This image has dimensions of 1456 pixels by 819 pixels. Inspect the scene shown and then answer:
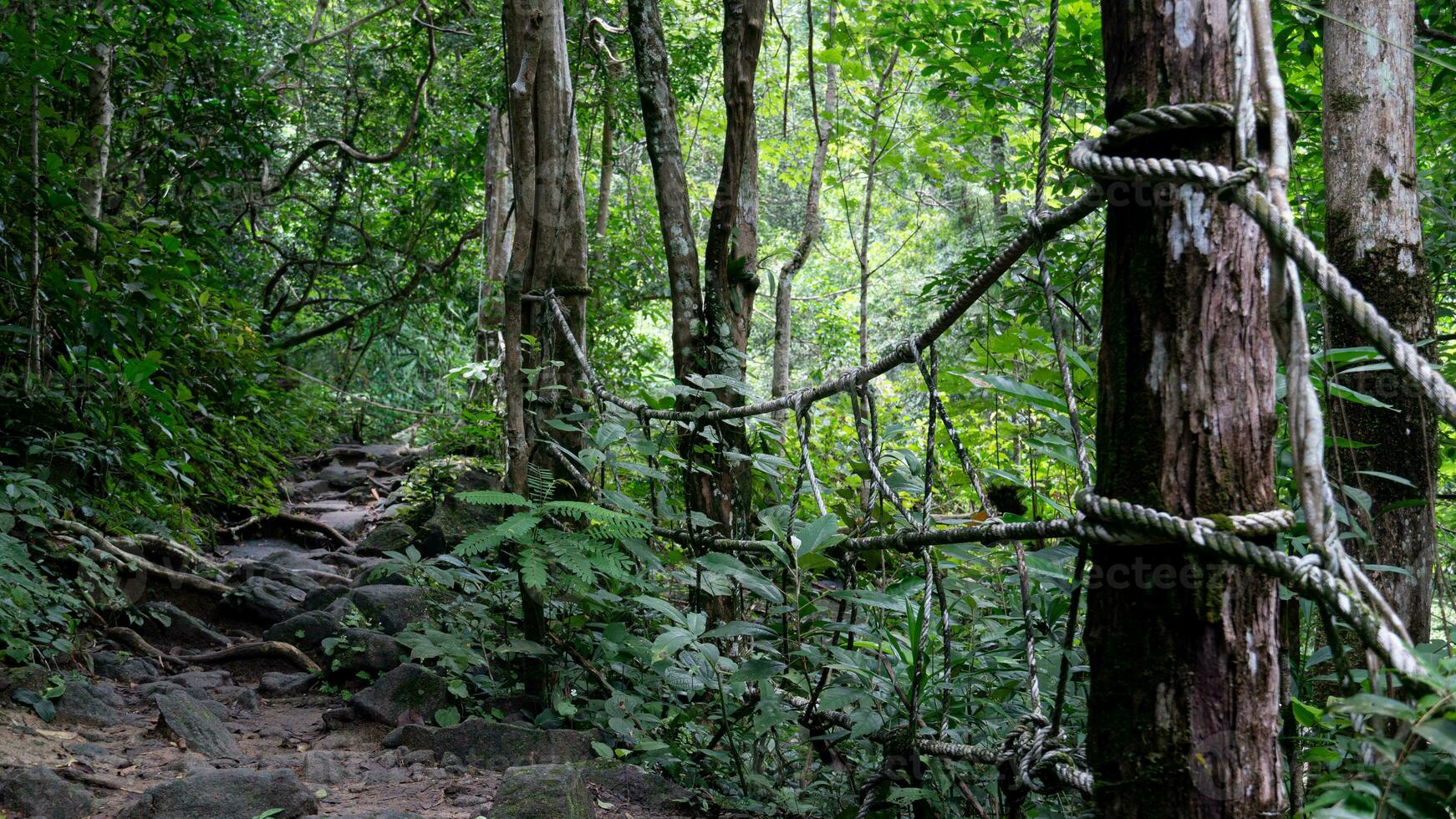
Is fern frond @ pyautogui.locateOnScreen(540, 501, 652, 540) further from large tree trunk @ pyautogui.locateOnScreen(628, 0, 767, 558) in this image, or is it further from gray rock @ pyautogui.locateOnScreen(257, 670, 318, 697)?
gray rock @ pyautogui.locateOnScreen(257, 670, 318, 697)

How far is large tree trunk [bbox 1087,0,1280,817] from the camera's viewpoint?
96 centimetres

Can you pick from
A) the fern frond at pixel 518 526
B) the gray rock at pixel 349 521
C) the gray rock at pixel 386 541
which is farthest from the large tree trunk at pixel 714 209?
the gray rock at pixel 349 521

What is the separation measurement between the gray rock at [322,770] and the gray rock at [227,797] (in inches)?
11.0

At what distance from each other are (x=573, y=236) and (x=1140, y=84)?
230cm

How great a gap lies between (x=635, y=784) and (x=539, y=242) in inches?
66.1

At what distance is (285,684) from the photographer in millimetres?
3150

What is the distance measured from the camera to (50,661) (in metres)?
2.80

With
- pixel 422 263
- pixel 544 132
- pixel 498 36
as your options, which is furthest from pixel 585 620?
pixel 422 263

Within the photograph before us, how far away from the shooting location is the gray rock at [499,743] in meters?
2.45

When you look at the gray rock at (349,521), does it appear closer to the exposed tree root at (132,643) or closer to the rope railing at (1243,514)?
the exposed tree root at (132,643)

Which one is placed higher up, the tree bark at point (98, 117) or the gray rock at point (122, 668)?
the tree bark at point (98, 117)

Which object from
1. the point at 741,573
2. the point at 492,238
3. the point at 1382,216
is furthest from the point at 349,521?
the point at 1382,216

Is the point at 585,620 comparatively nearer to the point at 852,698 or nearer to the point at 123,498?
the point at 852,698

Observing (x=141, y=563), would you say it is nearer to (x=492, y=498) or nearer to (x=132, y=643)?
(x=132, y=643)
